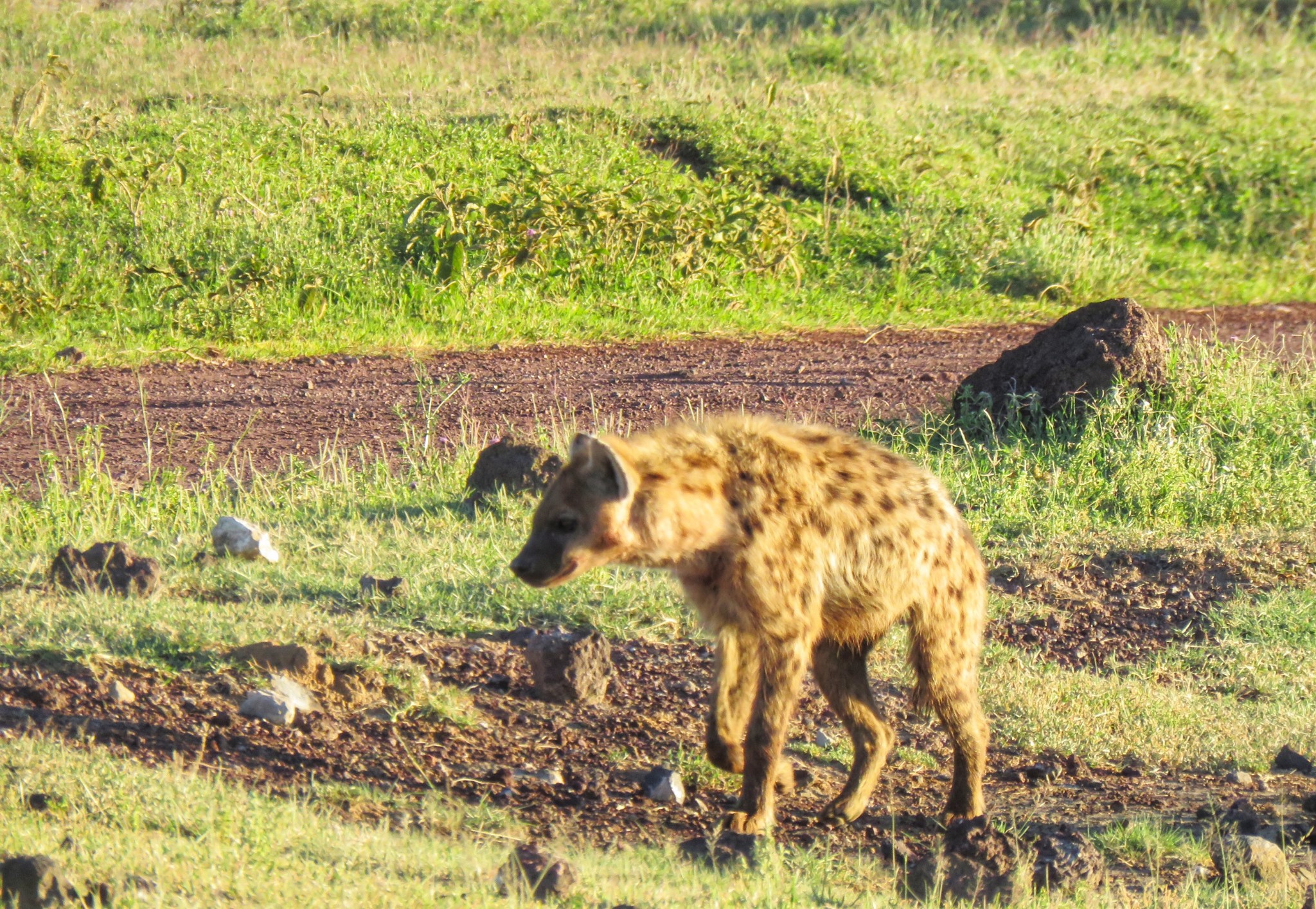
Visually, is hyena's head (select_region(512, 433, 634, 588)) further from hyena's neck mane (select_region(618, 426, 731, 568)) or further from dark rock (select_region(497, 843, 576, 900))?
dark rock (select_region(497, 843, 576, 900))

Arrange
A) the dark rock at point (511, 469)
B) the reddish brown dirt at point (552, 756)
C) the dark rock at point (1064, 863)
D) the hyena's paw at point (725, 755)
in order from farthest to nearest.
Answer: the dark rock at point (511, 469)
the hyena's paw at point (725, 755)
the reddish brown dirt at point (552, 756)
the dark rock at point (1064, 863)

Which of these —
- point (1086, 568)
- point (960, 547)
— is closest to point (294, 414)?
point (1086, 568)

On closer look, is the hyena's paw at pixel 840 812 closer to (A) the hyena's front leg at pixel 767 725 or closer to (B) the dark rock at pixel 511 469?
(A) the hyena's front leg at pixel 767 725

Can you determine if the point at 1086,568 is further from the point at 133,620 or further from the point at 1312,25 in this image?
the point at 1312,25

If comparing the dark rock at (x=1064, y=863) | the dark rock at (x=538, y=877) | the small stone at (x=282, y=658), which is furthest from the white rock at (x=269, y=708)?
the dark rock at (x=1064, y=863)

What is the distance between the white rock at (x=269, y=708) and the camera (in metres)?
4.94

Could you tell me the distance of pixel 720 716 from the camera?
4.77 m

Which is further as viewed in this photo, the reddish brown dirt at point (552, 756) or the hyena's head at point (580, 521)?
the reddish brown dirt at point (552, 756)

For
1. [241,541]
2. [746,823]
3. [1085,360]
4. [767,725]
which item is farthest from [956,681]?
[1085,360]

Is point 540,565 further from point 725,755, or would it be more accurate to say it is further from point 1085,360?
point 1085,360

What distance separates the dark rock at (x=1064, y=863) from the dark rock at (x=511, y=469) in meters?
3.37

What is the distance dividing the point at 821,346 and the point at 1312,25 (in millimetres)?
11996

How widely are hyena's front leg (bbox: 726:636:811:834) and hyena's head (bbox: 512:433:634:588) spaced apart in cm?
60

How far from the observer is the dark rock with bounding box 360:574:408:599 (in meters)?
6.00
